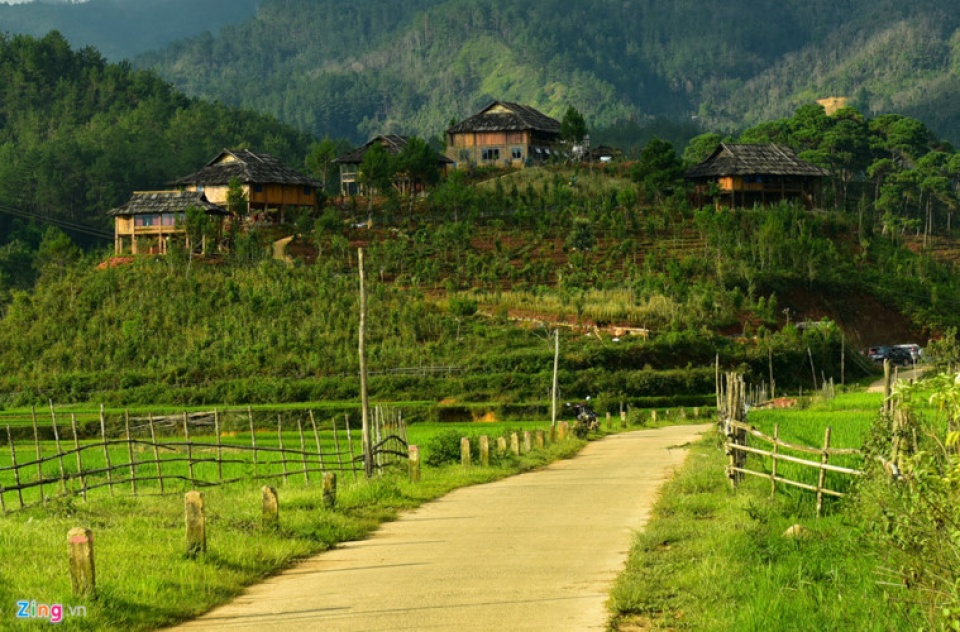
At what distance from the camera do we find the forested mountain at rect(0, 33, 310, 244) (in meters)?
94.3

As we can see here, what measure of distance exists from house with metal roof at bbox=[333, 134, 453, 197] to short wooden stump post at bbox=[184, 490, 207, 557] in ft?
210

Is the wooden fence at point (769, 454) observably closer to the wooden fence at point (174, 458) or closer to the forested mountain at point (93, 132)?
the wooden fence at point (174, 458)

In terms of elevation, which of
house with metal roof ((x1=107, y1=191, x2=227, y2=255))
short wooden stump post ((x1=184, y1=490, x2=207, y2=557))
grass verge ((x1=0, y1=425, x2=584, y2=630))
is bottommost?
grass verge ((x1=0, y1=425, x2=584, y2=630))

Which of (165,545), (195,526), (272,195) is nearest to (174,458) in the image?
(165,545)

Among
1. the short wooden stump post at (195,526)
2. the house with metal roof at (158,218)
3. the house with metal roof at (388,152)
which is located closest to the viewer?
the short wooden stump post at (195,526)

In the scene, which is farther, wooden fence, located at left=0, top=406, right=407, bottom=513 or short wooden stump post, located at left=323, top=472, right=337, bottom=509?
Result: wooden fence, located at left=0, top=406, right=407, bottom=513

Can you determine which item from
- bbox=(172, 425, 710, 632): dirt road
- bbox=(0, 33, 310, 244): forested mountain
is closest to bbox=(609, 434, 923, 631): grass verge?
bbox=(172, 425, 710, 632): dirt road

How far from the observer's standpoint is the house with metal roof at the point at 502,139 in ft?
284

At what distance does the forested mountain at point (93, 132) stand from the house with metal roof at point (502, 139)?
23494 millimetres

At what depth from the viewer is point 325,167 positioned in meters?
83.8

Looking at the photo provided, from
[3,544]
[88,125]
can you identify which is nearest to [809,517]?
[3,544]

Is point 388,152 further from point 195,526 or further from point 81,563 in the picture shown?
point 81,563
